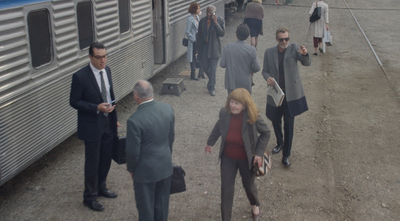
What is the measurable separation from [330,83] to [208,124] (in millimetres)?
3912

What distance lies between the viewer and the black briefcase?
4.86m

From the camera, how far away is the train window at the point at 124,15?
786 cm

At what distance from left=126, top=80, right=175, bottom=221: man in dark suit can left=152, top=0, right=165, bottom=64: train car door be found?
20.2 feet

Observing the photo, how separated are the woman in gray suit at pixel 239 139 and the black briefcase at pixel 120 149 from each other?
92 centimetres

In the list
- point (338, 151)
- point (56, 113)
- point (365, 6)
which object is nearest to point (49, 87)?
point (56, 113)

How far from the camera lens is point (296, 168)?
6.34 metres

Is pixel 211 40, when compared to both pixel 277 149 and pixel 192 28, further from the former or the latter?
pixel 277 149

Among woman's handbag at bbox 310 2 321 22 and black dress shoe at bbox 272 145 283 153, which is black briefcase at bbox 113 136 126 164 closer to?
black dress shoe at bbox 272 145 283 153

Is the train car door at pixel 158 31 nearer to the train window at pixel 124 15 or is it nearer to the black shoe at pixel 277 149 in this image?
the train window at pixel 124 15

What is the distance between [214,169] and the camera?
20.5ft

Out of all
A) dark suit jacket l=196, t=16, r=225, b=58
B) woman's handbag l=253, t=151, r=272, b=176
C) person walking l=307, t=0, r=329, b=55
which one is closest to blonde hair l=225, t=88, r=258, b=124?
woman's handbag l=253, t=151, r=272, b=176

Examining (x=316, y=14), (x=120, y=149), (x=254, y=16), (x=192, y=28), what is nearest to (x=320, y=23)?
(x=316, y=14)

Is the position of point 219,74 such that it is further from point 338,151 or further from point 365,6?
point 365,6

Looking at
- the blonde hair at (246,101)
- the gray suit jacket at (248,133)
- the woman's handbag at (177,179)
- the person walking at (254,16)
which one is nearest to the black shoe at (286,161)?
the gray suit jacket at (248,133)
